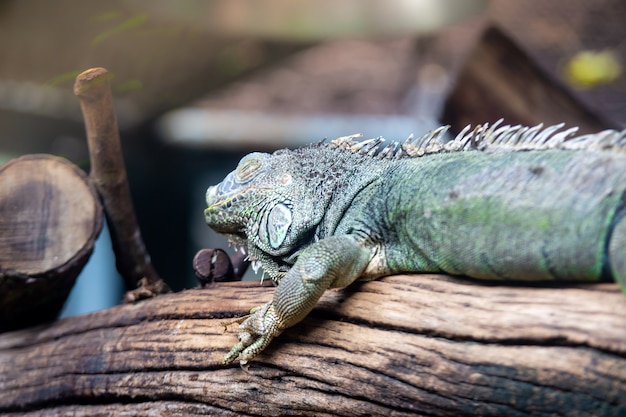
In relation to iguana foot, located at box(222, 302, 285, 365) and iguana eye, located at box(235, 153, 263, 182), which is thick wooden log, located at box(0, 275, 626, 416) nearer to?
iguana foot, located at box(222, 302, 285, 365)

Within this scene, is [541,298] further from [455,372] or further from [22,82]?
[22,82]

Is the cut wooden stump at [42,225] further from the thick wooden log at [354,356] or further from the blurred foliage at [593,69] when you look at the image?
the blurred foliage at [593,69]

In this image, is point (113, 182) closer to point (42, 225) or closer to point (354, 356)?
point (42, 225)

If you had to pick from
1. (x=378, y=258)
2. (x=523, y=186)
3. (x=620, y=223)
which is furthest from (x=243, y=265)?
(x=620, y=223)

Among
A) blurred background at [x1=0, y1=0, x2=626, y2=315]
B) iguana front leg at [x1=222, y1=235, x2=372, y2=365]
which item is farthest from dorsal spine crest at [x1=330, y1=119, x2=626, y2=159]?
blurred background at [x1=0, y1=0, x2=626, y2=315]

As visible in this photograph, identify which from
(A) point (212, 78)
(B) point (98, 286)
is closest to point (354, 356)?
(B) point (98, 286)

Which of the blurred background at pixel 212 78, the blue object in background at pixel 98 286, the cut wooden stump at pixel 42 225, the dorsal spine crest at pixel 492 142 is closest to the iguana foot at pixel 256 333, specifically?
the dorsal spine crest at pixel 492 142
